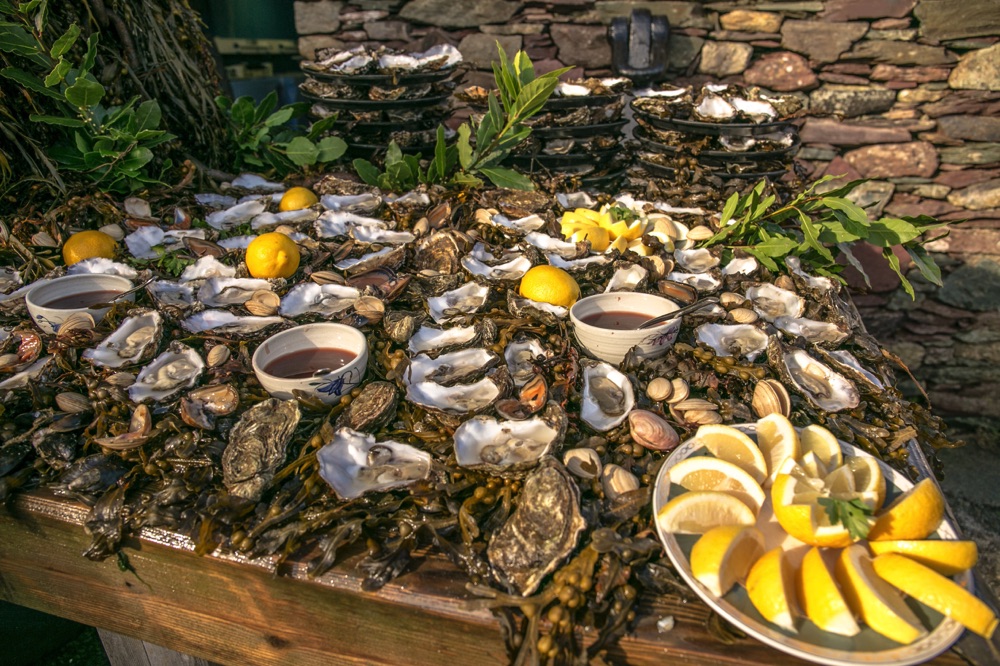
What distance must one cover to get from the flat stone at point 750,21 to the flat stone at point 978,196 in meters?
1.49

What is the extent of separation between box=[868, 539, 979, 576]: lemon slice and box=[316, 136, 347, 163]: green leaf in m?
2.13

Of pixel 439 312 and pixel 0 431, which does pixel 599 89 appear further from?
pixel 0 431

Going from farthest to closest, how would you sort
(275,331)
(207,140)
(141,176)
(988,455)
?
(988,455) → (207,140) → (141,176) → (275,331)

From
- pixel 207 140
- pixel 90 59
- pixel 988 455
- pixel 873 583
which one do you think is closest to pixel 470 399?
pixel 873 583

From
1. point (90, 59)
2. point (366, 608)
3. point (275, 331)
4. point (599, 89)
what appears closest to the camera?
point (366, 608)

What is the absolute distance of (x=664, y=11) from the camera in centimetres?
332

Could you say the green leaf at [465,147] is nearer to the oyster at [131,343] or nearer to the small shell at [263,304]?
the small shell at [263,304]

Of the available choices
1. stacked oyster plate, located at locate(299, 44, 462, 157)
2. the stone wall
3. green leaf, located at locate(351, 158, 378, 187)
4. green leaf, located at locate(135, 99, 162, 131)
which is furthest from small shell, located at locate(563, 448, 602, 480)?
the stone wall

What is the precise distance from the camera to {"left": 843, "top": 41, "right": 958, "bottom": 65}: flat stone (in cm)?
324

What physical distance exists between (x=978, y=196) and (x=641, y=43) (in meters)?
2.22

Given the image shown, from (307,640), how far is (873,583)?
0.90m

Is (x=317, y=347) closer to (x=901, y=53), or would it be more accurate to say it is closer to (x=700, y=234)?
(x=700, y=234)

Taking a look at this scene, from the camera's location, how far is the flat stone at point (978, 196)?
3.45 metres

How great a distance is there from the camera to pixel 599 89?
2.19 metres
